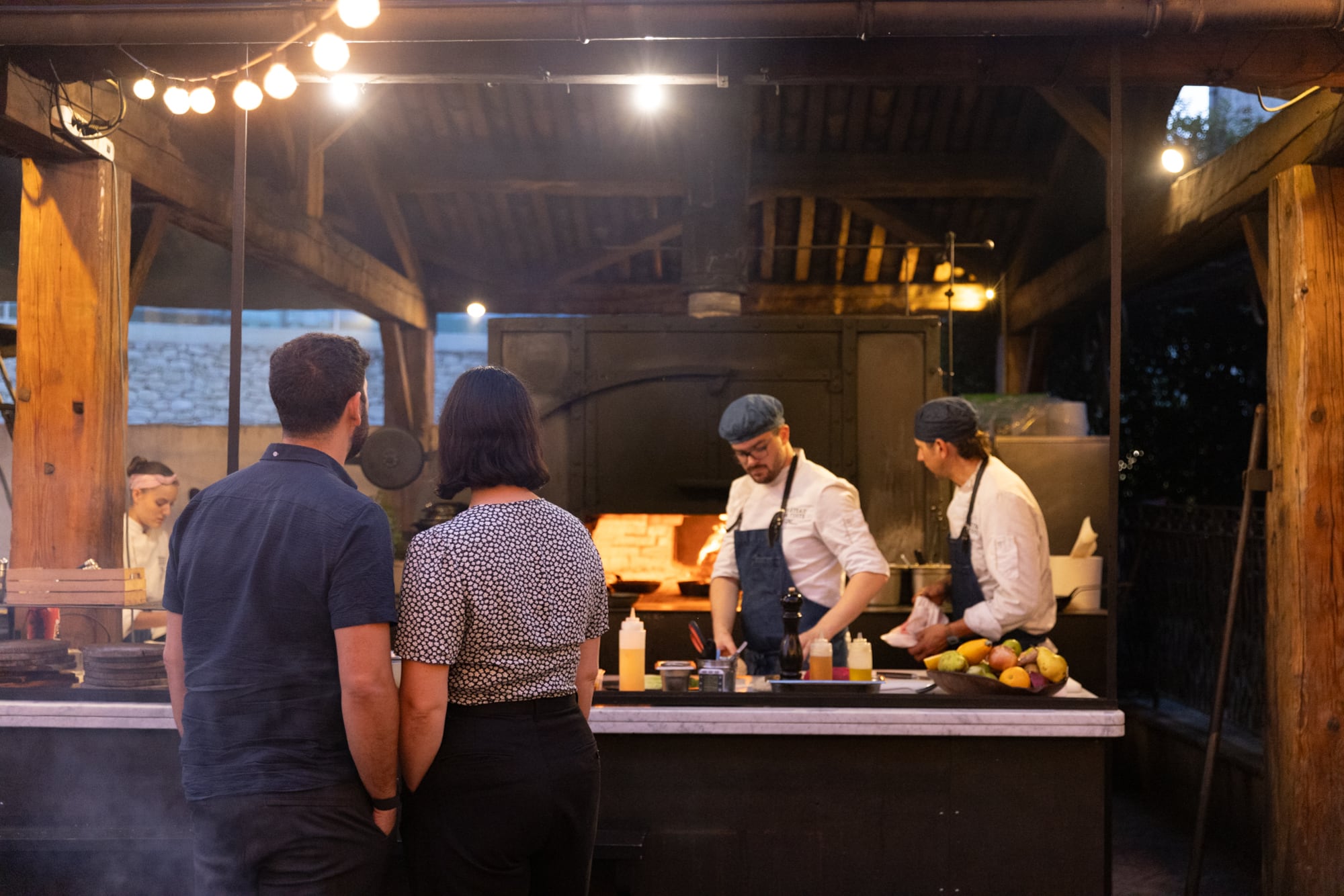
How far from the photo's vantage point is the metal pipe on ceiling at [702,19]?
344cm

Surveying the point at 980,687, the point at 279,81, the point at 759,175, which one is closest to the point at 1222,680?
the point at 980,687

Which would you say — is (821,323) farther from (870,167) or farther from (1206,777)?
(1206,777)

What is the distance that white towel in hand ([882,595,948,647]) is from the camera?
4.52 m

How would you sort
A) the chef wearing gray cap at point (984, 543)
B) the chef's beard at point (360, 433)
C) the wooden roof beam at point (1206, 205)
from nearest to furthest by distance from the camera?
the chef's beard at point (360, 433) → the chef wearing gray cap at point (984, 543) → the wooden roof beam at point (1206, 205)

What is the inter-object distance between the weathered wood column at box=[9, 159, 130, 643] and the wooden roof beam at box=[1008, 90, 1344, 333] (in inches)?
190

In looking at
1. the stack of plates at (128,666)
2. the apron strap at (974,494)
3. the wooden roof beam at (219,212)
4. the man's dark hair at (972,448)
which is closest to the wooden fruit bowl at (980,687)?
the apron strap at (974,494)

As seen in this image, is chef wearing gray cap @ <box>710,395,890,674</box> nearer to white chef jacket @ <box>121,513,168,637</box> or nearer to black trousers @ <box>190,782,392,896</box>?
black trousers @ <box>190,782,392,896</box>

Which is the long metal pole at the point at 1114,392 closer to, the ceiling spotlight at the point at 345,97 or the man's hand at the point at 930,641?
the man's hand at the point at 930,641

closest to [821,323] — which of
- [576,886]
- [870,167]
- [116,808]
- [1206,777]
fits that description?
[870,167]

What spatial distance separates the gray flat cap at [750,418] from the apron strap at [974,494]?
785 millimetres

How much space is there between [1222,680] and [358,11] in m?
4.14

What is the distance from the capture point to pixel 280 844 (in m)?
2.15

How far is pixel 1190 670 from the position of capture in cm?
682

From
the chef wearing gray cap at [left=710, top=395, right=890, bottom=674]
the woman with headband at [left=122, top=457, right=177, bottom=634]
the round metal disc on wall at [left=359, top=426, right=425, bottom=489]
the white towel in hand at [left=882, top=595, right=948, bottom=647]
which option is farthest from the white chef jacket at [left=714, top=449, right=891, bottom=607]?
the round metal disc on wall at [left=359, top=426, right=425, bottom=489]
